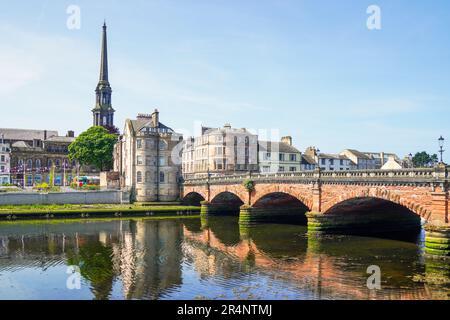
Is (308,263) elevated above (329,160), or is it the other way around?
(329,160)

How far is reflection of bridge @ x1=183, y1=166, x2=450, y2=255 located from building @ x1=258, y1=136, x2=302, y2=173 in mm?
30020

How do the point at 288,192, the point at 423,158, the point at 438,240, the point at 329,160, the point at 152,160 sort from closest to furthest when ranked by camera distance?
the point at 438,240 → the point at 288,192 → the point at 152,160 → the point at 329,160 → the point at 423,158

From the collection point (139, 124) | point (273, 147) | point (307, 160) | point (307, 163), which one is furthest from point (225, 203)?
point (307, 160)

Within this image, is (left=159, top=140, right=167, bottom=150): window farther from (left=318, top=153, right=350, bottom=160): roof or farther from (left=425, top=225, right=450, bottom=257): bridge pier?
(left=425, top=225, right=450, bottom=257): bridge pier

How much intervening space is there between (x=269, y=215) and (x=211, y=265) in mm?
27640

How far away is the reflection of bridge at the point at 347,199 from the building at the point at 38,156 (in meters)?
64.2

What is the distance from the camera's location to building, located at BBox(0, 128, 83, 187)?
117 m

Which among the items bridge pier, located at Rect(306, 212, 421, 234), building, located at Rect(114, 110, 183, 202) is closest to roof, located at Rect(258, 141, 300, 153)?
building, located at Rect(114, 110, 183, 202)

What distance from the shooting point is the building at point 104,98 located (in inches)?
5044

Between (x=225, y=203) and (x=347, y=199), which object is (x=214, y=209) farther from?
(x=347, y=199)

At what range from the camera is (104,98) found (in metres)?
130

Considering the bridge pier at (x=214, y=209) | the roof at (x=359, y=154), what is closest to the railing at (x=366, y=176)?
the bridge pier at (x=214, y=209)

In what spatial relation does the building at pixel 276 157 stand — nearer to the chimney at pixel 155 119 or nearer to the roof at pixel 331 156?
the roof at pixel 331 156
